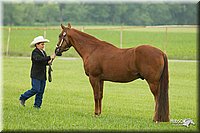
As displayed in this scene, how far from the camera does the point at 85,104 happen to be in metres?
13.3

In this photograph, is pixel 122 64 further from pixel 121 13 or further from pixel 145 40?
pixel 145 40

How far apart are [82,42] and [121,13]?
87.6 feet

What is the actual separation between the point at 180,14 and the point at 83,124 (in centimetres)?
2784

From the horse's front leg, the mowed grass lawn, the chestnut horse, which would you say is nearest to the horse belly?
the chestnut horse

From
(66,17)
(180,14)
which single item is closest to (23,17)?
(66,17)

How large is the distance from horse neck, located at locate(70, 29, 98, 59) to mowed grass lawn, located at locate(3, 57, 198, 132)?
1442 millimetres

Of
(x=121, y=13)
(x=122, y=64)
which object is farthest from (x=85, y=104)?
(x=121, y=13)

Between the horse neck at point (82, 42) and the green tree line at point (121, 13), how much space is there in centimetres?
2340

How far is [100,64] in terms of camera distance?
32.7ft

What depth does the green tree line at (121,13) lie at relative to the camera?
116 ft

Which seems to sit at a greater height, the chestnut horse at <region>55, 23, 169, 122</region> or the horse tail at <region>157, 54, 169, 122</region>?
the chestnut horse at <region>55, 23, 169, 122</region>

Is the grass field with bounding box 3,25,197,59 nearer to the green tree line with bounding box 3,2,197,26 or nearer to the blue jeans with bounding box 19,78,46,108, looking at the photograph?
the green tree line with bounding box 3,2,197,26

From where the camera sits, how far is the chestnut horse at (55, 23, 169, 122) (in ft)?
30.8

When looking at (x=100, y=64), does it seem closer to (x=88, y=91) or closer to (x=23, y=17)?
(x=88, y=91)
